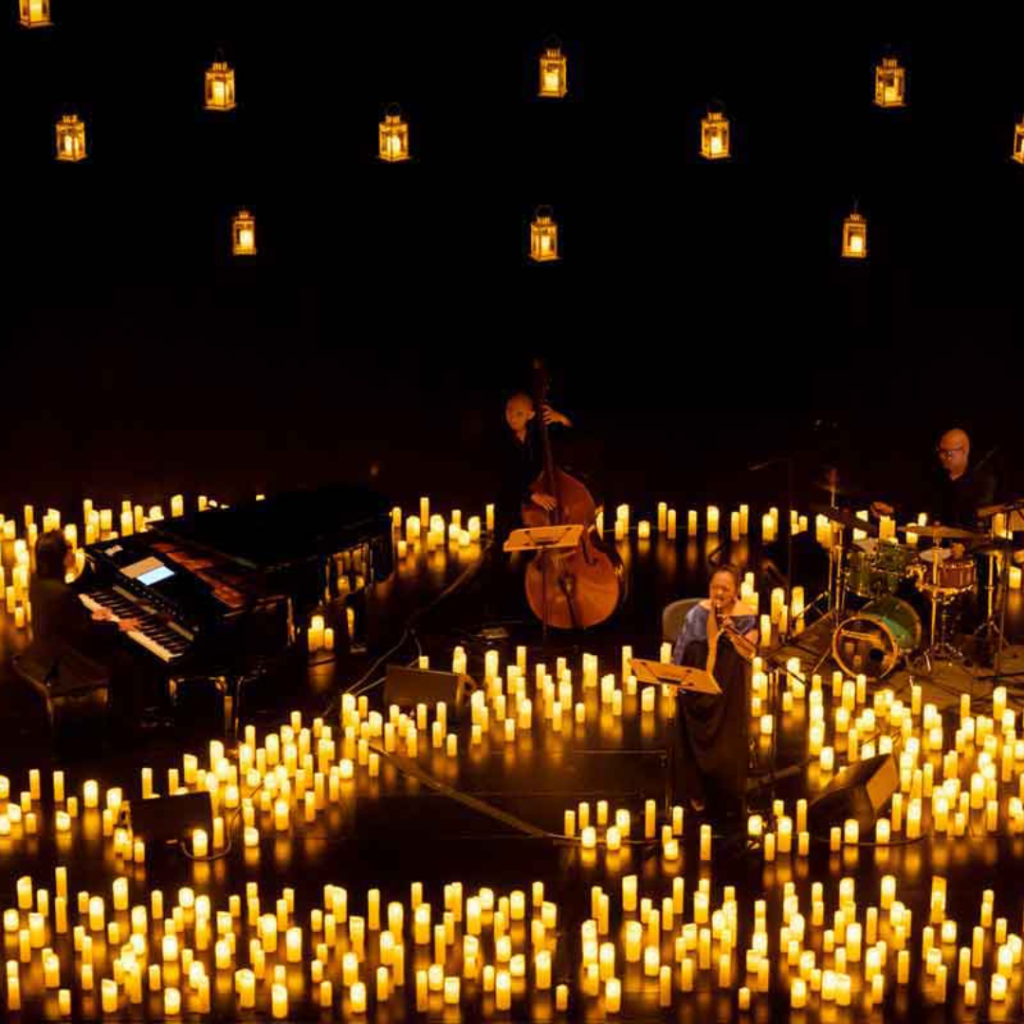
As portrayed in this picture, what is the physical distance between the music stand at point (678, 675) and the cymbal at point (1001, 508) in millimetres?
2957

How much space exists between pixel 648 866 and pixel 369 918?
55.4 inches

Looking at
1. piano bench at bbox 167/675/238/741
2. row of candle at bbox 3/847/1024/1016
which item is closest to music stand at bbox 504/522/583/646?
piano bench at bbox 167/675/238/741

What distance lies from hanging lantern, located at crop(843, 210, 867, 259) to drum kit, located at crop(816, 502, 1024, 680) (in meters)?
2.20

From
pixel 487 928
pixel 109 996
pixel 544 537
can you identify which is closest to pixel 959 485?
pixel 544 537

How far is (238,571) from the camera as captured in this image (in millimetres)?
12383

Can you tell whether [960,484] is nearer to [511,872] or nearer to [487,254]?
[487,254]

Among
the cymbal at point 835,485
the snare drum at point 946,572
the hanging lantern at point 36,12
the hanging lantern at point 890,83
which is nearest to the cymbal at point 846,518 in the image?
the cymbal at point 835,485

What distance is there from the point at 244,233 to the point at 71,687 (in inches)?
167

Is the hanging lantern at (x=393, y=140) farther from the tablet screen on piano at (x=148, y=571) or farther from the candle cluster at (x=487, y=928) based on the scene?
the candle cluster at (x=487, y=928)

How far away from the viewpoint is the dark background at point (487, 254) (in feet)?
50.0

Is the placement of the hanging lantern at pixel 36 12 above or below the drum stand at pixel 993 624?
above

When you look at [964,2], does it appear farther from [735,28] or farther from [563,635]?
[563,635]

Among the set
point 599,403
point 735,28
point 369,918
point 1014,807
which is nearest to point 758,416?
point 599,403

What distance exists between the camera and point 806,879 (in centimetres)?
1080
